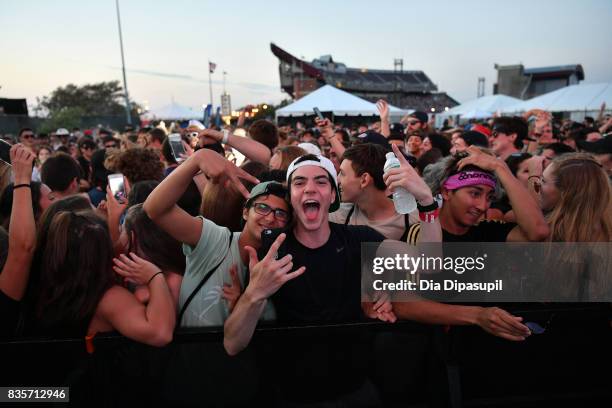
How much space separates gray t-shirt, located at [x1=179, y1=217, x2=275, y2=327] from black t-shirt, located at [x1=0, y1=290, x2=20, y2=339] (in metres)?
0.75

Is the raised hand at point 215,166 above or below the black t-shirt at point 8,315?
above

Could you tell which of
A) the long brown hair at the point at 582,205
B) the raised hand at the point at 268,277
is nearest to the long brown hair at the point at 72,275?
the raised hand at the point at 268,277

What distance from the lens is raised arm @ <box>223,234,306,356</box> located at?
1614mm

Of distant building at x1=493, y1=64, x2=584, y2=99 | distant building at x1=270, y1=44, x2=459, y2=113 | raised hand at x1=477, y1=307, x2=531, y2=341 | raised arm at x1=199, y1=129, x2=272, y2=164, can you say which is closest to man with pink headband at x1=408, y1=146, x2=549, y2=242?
raised hand at x1=477, y1=307, x2=531, y2=341

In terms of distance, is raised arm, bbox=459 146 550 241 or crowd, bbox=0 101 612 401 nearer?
crowd, bbox=0 101 612 401

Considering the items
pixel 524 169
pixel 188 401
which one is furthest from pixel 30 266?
pixel 524 169

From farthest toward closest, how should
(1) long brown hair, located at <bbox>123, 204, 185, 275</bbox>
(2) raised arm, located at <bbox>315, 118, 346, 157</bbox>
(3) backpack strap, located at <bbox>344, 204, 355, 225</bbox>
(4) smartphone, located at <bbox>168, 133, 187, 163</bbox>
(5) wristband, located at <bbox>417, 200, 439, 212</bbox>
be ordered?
(2) raised arm, located at <bbox>315, 118, 346, 157</bbox> < (4) smartphone, located at <bbox>168, 133, 187, 163</bbox> < (3) backpack strap, located at <bbox>344, 204, 355, 225</bbox> < (1) long brown hair, located at <bbox>123, 204, 185, 275</bbox> < (5) wristband, located at <bbox>417, 200, 439, 212</bbox>

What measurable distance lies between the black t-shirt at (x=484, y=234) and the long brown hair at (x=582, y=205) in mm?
243

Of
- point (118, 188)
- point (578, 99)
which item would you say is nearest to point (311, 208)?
point (118, 188)

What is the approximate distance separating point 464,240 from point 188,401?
1.75 metres

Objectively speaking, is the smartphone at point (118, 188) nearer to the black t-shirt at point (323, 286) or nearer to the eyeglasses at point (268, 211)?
the eyeglasses at point (268, 211)

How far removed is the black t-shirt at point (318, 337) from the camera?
184cm

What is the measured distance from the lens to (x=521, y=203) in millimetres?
2141

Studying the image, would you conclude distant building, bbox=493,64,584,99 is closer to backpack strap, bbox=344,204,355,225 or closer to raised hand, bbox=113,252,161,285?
backpack strap, bbox=344,204,355,225
